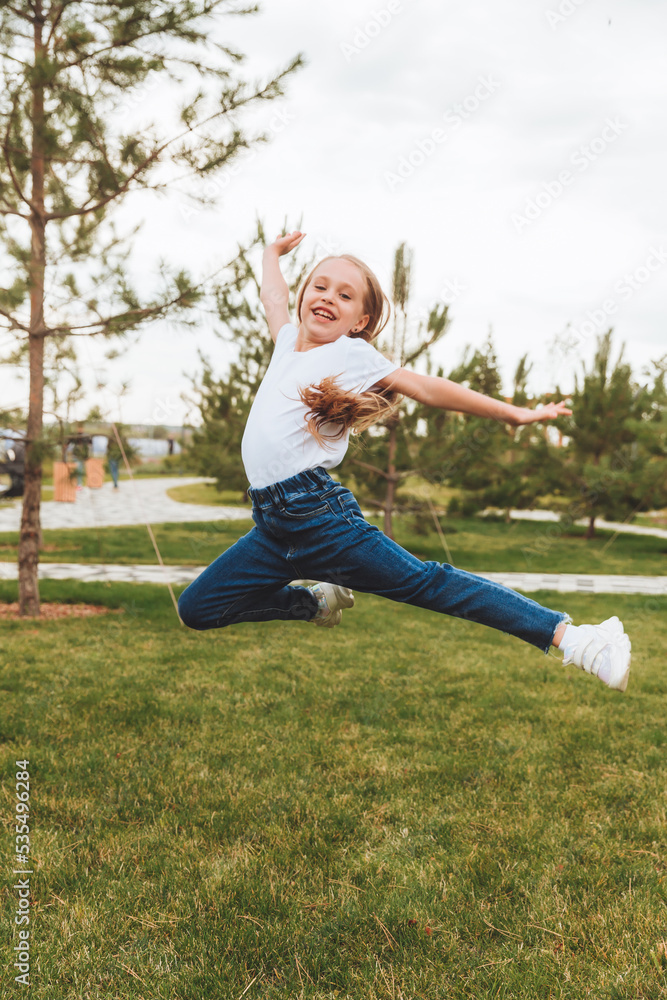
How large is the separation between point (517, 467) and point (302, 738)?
12476 mm

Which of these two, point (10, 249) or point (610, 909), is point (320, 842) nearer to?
point (610, 909)

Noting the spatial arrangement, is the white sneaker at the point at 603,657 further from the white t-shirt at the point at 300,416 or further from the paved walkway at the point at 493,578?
the paved walkway at the point at 493,578

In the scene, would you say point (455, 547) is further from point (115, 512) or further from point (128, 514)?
point (115, 512)

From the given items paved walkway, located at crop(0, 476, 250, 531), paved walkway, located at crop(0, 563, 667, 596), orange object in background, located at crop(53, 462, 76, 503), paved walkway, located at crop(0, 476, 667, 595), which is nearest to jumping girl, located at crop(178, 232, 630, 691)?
paved walkway, located at crop(0, 476, 667, 595)

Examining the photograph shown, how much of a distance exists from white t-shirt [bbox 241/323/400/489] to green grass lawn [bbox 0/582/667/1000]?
1.35m

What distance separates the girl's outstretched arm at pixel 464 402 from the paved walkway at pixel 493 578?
24.0ft

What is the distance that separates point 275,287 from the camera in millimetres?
3002

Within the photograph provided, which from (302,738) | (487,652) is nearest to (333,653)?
(487,652)

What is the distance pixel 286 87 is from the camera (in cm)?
580

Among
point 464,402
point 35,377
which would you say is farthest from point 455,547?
point 464,402

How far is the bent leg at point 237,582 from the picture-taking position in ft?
8.52

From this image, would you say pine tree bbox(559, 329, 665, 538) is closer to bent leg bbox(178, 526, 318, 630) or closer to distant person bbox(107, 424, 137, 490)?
distant person bbox(107, 424, 137, 490)

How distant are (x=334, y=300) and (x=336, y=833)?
6.45 feet

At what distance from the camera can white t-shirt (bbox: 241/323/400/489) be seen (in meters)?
2.46
